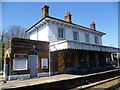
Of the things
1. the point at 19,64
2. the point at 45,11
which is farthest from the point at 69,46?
the point at 45,11

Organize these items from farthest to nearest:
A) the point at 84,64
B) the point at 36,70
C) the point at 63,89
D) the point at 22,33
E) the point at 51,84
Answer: the point at 22,33, the point at 84,64, the point at 36,70, the point at 63,89, the point at 51,84

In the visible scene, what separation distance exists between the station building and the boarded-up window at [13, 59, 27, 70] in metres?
1.25

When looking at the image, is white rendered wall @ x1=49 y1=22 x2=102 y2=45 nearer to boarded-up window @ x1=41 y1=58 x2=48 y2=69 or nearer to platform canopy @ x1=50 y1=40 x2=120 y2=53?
platform canopy @ x1=50 y1=40 x2=120 y2=53

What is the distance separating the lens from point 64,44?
38.8 ft

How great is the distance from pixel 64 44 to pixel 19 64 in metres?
5.20

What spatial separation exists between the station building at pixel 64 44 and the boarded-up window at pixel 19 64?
4.10 ft

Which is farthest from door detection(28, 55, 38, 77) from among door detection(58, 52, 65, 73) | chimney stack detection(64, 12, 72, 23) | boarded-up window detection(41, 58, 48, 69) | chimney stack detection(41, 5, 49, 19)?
chimney stack detection(64, 12, 72, 23)

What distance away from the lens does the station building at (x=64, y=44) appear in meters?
13.3

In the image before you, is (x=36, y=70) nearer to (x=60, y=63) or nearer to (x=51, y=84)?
(x=60, y=63)

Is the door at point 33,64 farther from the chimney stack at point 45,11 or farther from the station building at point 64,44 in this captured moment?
the chimney stack at point 45,11

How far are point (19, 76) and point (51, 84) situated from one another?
6.34 m

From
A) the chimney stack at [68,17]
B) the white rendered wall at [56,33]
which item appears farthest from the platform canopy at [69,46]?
the chimney stack at [68,17]

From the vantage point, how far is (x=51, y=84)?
→ 6.62 m

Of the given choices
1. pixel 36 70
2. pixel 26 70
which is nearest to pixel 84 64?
pixel 36 70
